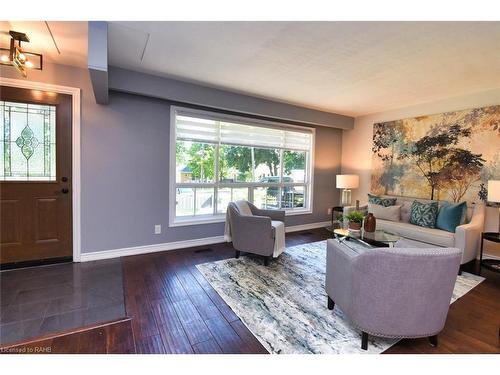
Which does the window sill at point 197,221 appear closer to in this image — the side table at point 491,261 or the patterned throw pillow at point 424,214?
the patterned throw pillow at point 424,214

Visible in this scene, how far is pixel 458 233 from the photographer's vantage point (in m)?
3.08

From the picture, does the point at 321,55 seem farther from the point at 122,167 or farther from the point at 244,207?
the point at 122,167

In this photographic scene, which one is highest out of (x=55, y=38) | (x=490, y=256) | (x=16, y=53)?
(x=55, y=38)

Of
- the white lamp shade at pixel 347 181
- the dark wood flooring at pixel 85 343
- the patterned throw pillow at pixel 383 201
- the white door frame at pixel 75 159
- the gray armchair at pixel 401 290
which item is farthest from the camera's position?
the white lamp shade at pixel 347 181

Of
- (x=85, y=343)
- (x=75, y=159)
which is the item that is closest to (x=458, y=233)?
(x=85, y=343)

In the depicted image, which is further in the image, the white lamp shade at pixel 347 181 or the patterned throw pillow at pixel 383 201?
the white lamp shade at pixel 347 181

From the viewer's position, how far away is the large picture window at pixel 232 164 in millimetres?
3828

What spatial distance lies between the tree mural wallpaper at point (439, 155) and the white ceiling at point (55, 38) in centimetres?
491

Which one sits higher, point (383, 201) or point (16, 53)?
point (16, 53)

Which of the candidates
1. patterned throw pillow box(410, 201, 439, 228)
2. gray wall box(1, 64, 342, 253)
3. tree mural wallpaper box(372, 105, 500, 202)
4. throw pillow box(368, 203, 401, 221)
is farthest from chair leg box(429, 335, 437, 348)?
gray wall box(1, 64, 342, 253)

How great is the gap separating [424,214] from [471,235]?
2.01 feet

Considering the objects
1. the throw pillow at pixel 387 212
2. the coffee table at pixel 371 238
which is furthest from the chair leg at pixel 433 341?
the throw pillow at pixel 387 212

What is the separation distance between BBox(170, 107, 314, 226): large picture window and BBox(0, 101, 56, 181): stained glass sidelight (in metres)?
1.47

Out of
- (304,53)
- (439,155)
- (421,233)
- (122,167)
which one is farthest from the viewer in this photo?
(439,155)
